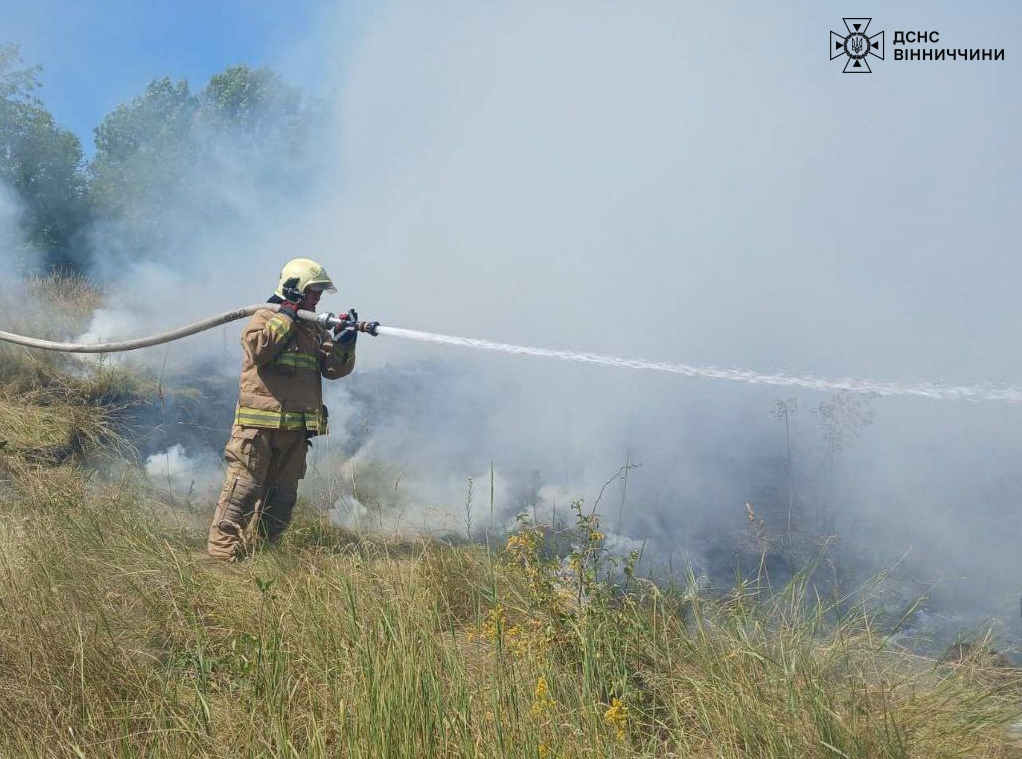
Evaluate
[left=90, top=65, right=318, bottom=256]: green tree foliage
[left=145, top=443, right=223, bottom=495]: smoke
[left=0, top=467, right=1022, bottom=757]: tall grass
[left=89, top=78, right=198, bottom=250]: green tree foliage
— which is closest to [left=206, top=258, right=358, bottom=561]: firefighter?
[left=0, top=467, right=1022, bottom=757]: tall grass

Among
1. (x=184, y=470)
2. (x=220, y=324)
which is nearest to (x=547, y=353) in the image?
(x=220, y=324)

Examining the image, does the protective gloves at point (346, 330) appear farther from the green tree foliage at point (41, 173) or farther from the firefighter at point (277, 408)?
the green tree foliage at point (41, 173)

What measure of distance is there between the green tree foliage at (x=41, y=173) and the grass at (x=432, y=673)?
15.9 metres

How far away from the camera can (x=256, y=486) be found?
170 inches

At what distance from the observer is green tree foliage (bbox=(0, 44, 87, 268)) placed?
16.0 meters

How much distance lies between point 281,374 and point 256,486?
621 millimetres

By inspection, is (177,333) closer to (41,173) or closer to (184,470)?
(184,470)

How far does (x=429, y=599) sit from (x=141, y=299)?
33.8 feet

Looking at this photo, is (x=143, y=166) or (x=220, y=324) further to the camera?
(x=143, y=166)

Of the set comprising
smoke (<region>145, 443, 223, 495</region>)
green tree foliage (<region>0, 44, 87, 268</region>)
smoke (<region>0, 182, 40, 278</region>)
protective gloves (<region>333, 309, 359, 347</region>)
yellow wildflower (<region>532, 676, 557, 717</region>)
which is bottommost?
yellow wildflower (<region>532, 676, 557, 717</region>)

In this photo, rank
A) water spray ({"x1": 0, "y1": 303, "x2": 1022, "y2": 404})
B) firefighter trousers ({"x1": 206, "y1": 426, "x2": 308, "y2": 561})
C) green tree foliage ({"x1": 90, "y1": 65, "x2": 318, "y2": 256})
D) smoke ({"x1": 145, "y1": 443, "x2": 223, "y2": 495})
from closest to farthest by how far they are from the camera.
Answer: water spray ({"x1": 0, "y1": 303, "x2": 1022, "y2": 404}) < firefighter trousers ({"x1": 206, "y1": 426, "x2": 308, "y2": 561}) < smoke ({"x1": 145, "y1": 443, "x2": 223, "y2": 495}) < green tree foliage ({"x1": 90, "y1": 65, "x2": 318, "y2": 256})

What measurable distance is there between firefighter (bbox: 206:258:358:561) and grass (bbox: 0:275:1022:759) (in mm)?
963

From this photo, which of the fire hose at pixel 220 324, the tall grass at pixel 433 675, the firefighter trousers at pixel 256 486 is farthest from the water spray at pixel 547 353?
the tall grass at pixel 433 675

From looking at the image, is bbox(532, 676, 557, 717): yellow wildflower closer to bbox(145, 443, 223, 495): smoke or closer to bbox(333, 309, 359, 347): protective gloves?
bbox(333, 309, 359, 347): protective gloves
